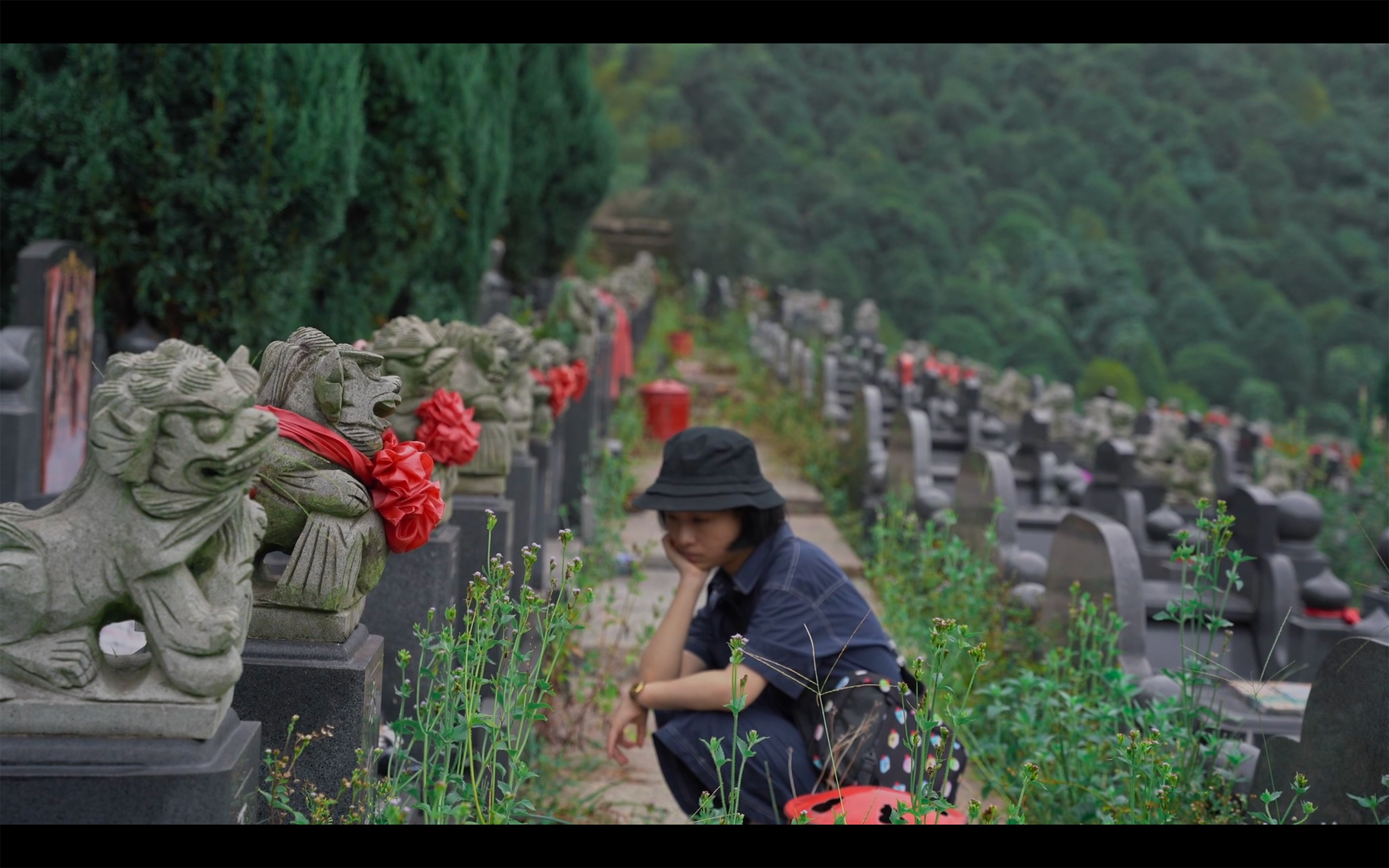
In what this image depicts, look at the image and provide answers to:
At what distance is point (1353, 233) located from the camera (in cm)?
4153

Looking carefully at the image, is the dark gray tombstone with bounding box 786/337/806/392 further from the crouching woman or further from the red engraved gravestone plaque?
the crouching woman

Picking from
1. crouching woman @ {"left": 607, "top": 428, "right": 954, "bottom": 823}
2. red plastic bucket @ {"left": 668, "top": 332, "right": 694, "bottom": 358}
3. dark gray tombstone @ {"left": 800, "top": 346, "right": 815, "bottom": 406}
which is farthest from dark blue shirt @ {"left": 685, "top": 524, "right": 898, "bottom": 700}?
red plastic bucket @ {"left": 668, "top": 332, "right": 694, "bottom": 358}

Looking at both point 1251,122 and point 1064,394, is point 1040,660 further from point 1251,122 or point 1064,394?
point 1251,122

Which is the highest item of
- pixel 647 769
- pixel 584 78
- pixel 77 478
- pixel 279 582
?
pixel 584 78

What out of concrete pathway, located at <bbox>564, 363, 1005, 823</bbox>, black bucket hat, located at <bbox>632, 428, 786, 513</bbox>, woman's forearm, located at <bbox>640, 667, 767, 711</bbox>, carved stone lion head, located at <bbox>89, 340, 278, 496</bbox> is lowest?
concrete pathway, located at <bbox>564, 363, 1005, 823</bbox>

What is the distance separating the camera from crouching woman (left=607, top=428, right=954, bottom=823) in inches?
118

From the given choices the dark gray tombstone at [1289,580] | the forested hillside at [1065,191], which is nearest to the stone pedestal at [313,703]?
the dark gray tombstone at [1289,580]

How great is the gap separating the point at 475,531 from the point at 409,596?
2.15 feet

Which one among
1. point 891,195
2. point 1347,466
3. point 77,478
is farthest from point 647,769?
point 891,195

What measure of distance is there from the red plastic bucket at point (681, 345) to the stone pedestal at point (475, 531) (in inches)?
569

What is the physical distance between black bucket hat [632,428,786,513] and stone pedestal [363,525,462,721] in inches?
21.5

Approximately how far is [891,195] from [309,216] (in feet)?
130

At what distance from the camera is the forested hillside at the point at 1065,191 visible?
3631cm

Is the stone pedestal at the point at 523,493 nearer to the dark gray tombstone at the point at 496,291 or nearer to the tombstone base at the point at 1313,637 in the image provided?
the tombstone base at the point at 1313,637
